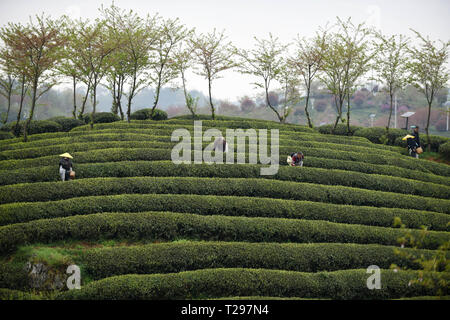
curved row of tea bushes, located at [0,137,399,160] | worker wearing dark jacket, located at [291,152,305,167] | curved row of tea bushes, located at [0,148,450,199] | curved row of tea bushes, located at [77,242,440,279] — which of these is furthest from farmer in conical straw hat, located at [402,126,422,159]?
curved row of tea bushes, located at [77,242,440,279]

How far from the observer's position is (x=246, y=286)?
27.0 feet

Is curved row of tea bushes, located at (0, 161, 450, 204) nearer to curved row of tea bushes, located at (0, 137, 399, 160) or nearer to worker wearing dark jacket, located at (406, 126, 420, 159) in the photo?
curved row of tea bushes, located at (0, 137, 399, 160)

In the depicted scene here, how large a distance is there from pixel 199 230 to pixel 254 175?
15.3 feet

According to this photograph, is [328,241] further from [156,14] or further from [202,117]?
[156,14]

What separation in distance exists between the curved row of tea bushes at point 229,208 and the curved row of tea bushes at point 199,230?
1.96 ft

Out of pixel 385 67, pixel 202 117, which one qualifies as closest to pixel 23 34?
pixel 202 117

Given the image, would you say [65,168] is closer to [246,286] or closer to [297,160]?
[246,286]

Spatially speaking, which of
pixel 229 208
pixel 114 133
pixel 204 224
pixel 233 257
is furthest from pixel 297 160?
pixel 114 133

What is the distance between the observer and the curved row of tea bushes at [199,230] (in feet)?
32.3

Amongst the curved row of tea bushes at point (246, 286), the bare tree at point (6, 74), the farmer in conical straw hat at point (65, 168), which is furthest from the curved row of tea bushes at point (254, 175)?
the bare tree at point (6, 74)

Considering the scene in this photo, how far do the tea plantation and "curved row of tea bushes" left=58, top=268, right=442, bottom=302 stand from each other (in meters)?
0.03

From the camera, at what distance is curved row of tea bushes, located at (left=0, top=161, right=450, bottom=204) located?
13.0 m

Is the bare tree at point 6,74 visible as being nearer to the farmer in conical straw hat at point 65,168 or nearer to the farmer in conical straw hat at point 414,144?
the farmer in conical straw hat at point 65,168

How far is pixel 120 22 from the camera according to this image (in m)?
22.5
